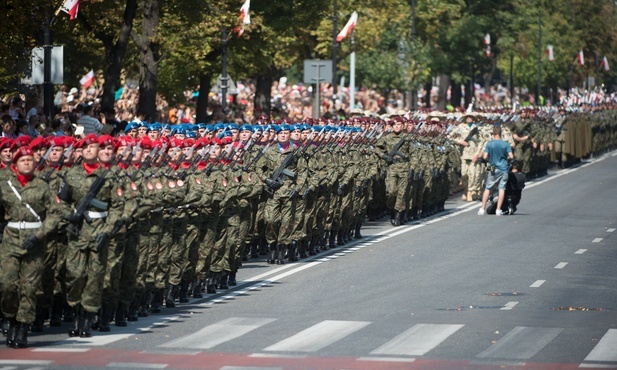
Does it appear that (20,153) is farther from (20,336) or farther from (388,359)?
(388,359)

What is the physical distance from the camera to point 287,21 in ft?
153

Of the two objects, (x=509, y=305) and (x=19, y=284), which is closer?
(x=19, y=284)

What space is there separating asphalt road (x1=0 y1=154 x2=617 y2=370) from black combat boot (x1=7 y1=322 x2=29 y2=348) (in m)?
0.13

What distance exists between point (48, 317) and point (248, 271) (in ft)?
17.8

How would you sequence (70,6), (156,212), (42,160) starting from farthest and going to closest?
(70,6) < (156,212) < (42,160)

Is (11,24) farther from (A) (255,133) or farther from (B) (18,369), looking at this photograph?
(B) (18,369)

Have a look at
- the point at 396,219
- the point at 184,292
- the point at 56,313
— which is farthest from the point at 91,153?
the point at 396,219

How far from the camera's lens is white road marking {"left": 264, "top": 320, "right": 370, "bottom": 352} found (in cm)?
1527

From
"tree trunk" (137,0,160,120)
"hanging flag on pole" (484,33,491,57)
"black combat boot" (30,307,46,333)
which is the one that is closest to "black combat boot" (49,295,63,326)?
"black combat boot" (30,307,46,333)

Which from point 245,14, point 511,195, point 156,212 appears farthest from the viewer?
point 245,14

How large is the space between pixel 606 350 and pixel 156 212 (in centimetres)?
511

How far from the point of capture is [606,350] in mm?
15117

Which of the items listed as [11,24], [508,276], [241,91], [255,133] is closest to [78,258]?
[508,276]

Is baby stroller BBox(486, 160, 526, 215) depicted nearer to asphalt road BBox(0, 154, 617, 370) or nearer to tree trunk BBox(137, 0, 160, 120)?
asphalt road BBox(0, 154, 617, 370)
